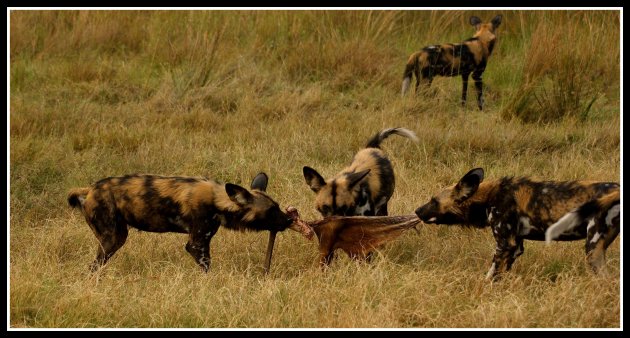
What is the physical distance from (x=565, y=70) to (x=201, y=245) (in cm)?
383

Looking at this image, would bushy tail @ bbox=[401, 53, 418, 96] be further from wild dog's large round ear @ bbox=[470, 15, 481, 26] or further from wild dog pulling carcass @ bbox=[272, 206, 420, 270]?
wild dog pulling carcass @ bbox=[272, 206, 420, 270]

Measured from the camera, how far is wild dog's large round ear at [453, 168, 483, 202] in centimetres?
498

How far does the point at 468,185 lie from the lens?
505 cm

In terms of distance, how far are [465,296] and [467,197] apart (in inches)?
23.0

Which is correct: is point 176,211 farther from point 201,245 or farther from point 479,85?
point 479,85

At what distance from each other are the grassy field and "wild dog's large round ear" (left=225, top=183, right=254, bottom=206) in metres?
0.33

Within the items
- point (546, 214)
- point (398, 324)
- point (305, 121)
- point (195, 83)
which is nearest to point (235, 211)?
point (398, 324)

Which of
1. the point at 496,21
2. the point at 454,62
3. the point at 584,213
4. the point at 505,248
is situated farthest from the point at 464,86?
the point at 584,213

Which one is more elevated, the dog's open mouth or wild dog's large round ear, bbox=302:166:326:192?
wild dog's large round ear, bbox=302:166:326:192

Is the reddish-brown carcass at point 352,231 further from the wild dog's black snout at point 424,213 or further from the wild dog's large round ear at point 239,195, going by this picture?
the wild dog's large round ear at point 239,195

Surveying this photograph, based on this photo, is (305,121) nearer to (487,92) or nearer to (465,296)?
(487,92)

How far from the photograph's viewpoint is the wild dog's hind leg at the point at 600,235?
4520 millimetres

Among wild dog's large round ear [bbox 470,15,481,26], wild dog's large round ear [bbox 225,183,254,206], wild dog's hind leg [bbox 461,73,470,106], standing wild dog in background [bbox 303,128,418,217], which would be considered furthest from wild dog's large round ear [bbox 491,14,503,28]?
wild dog's large round ear [bbox 225,183,254,206]

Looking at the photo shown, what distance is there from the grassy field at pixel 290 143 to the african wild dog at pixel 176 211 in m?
0.15
